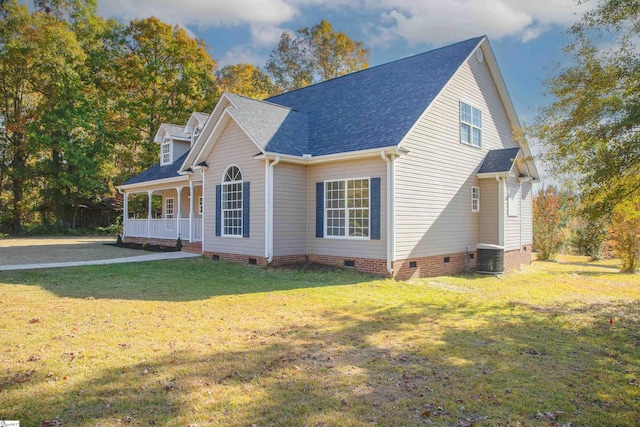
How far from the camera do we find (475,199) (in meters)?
15.4

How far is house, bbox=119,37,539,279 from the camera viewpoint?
11922 millimetres

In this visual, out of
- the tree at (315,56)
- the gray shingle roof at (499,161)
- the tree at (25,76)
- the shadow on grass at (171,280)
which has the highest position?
the tree at (315,56)

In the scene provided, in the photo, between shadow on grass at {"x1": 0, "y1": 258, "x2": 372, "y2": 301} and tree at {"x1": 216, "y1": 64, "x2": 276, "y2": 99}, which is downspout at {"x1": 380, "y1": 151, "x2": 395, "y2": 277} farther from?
tree at {"x1": 216, "y1": 64, "x2": 276, "y2": 99}

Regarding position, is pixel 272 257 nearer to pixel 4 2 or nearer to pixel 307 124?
pixel 307 124

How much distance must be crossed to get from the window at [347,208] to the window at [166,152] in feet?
42.3

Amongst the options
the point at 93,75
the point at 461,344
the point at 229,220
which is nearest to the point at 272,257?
the point at 229,220

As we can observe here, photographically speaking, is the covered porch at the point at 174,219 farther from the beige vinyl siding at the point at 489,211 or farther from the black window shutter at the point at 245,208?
the beige vinyl siding at the point at 489,211

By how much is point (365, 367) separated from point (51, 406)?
315cm

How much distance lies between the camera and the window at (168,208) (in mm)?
23594

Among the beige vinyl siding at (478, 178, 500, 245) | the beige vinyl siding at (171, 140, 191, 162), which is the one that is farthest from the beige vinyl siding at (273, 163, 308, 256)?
the beige vinyl siding at (171, 140, 191, 162)

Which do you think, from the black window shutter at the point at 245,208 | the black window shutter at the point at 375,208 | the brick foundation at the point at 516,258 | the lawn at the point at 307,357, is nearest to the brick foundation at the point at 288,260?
the black window shutter at the point at 245,208

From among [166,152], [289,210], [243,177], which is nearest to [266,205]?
[289,210]

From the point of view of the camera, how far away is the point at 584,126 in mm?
9031

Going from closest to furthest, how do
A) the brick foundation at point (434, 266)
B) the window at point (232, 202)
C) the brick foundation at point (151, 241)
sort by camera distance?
the brick foundation at point (434, 266), the window at point (232, 202), the brick foundation at point (151, 241)
